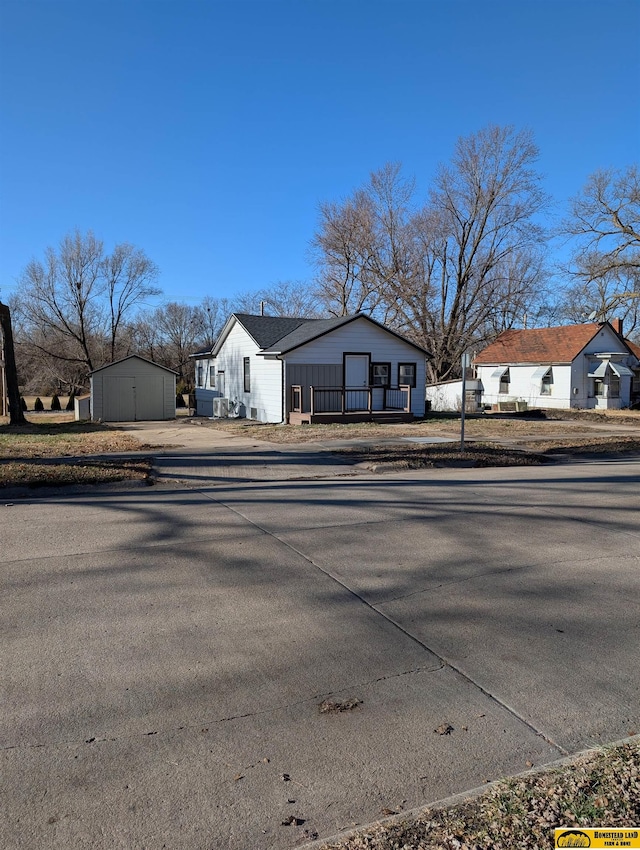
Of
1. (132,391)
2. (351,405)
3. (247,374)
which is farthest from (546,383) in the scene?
(132,391)

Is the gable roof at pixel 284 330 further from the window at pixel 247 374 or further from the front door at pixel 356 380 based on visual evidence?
the front door at pixel 356 380

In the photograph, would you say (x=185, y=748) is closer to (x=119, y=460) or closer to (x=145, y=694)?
(x=145, y=694)

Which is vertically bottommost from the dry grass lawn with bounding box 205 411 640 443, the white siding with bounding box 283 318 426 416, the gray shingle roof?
the dry grass lawn with bounding box 205 411 640 443

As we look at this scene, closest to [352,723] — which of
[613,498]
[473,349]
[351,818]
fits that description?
[351,818]

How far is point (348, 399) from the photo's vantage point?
25.9m

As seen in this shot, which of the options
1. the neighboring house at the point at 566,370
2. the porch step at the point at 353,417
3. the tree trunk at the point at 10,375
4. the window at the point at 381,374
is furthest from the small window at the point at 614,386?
the tree trunk at the point at 10,375

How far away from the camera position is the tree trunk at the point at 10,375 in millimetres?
24953

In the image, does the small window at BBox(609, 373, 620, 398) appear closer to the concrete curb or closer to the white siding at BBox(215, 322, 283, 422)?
the white siding at BBox(215, 322, 283, 422)

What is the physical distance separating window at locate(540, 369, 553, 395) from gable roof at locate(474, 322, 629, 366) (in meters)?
0.76

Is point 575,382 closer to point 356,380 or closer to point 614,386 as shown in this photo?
point 614,386

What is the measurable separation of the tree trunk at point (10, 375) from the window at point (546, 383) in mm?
27996

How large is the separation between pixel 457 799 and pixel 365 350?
2434cm

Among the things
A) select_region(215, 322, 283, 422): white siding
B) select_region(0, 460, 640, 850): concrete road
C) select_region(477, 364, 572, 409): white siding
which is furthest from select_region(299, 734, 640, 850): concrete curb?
select_region(477, 364, 572, 409): white siding

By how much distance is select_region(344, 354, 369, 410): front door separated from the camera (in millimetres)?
25916
